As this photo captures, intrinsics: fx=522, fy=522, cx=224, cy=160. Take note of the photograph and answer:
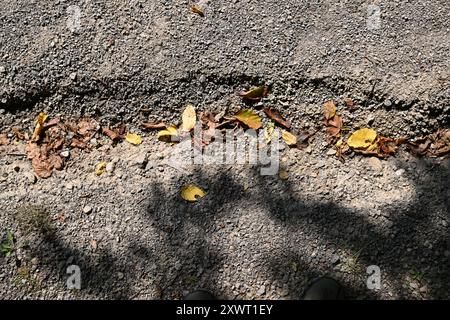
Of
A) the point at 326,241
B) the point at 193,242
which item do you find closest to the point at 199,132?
the point at 193,242

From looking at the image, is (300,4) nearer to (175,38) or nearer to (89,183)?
(175,38)

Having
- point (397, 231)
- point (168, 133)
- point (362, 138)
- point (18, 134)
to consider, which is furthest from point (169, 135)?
point (397, 231)

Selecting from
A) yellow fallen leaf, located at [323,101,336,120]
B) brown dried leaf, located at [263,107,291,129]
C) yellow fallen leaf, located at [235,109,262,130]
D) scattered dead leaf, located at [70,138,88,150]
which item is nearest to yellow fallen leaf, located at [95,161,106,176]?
scattered dead leaf, located at [70,138,88,150]

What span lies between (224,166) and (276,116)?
42 cm

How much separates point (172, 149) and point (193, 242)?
0.57m

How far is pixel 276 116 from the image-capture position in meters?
2.95

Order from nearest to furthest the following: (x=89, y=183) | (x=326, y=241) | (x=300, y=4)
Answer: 1. (x=326, y=241)
2. (x=89, y=183)
3. (x=300, y=4)

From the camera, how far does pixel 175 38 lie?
3.05 meters

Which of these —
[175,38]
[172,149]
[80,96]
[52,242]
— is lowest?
[52,242]

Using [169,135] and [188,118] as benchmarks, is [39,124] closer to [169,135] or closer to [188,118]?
[169,135]

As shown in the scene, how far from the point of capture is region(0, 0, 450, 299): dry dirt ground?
8.54 ft

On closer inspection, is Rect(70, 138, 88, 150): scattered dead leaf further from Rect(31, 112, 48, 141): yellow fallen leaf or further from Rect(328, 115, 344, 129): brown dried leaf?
Rect(328, 115, 344, 129): brown dried leaf

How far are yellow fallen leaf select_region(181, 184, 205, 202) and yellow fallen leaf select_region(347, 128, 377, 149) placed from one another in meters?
0.86

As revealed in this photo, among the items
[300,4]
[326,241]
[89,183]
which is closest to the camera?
[326,241]
